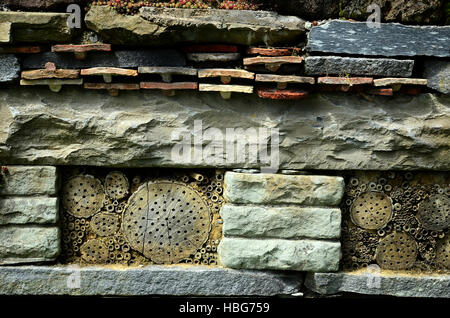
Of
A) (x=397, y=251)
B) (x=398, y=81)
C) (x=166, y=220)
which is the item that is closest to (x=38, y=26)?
(x=166, y=220)

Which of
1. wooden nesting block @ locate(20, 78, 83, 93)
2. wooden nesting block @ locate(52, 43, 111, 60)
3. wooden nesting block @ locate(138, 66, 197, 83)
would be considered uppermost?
wooden nesting block @ locate(52, 43, 111, 60)

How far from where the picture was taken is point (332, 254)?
345 centimetres

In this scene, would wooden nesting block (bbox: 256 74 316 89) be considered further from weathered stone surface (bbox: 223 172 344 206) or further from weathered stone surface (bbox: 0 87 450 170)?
weathered stone surface (bbox: 223 172 344 206)

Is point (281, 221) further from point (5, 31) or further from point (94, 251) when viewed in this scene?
point (5, 31)

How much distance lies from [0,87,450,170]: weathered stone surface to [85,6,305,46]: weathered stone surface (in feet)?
1.34

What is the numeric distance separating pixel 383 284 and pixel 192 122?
1.99 meters

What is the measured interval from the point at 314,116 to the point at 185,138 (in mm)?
986

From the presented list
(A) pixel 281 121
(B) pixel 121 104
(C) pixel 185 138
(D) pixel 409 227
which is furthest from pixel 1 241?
(D) pixel 409 227

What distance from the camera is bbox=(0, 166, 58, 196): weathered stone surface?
3377 millimetres

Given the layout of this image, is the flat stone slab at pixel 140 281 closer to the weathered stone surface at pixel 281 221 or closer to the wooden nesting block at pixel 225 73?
the weathered stone surface at pixel 281 221

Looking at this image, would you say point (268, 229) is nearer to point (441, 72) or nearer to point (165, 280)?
point (165, 280)

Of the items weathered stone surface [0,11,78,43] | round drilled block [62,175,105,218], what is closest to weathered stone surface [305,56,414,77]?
weathered stone surface [0,11,78,43]

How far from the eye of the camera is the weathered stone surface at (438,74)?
10.5 ft

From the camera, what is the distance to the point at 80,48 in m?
3.08
